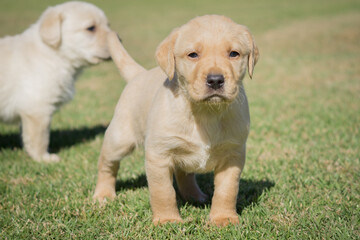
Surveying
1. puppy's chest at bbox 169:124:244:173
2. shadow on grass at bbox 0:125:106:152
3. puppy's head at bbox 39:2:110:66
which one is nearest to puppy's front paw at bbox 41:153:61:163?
shadow on grass at bbox 0:125:106:152

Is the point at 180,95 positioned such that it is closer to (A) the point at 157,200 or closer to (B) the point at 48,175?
(A) the point at 157,200

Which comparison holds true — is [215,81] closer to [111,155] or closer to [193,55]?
[193,55]

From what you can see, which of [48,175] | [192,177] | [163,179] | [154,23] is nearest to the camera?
[163,179]

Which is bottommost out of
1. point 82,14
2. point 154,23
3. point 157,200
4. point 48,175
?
point 154,23

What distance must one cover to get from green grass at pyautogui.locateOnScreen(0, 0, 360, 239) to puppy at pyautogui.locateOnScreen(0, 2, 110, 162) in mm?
464

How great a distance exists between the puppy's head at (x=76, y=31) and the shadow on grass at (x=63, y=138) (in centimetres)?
106

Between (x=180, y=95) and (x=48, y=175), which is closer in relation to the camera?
(x=180, y=95)

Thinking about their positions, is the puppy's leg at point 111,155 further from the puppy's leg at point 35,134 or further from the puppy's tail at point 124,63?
the puppy's leg at point 35,134

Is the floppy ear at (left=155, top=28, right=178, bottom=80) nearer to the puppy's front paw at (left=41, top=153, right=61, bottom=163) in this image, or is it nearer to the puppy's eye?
the puppy's front paw at (left=41, top=153, right=61, bottom=163)

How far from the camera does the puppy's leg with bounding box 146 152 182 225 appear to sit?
2963 millimetres

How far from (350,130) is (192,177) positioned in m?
2.76

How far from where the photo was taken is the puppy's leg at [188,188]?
3678 millimetres

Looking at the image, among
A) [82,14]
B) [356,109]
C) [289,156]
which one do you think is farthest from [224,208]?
[356,109]

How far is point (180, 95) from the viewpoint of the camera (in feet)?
9.80
